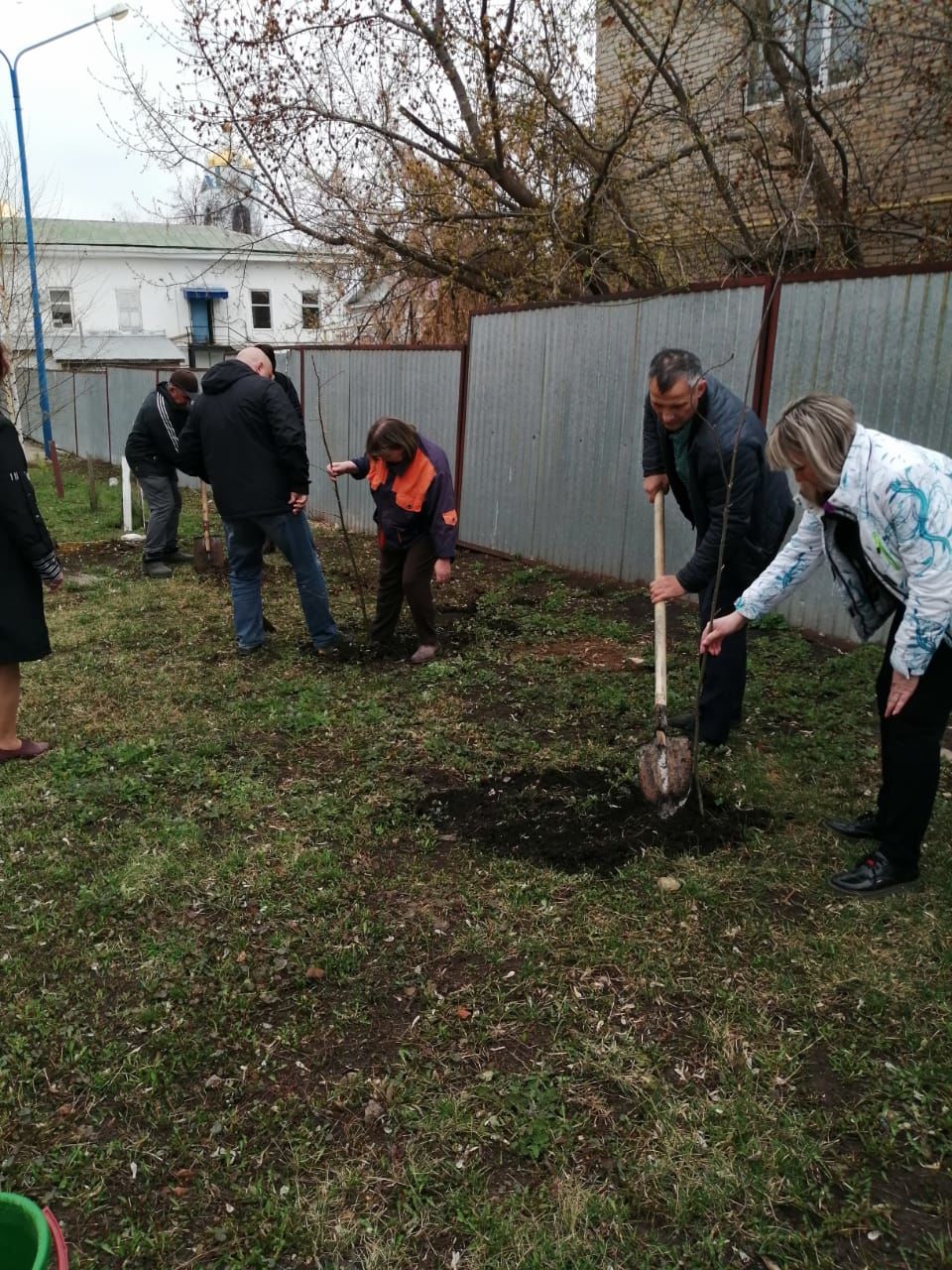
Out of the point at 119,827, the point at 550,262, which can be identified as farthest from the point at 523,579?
the point at 119,827

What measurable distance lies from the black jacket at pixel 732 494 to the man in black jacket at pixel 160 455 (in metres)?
5.58

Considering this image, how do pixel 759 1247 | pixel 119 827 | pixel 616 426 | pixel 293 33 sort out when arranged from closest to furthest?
pixel 759 1247 < pixel 119 827 < pixel 616 426 < pixel 293 33

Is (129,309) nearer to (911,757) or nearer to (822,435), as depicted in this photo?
(822,435)

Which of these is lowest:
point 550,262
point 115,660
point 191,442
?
point 115,660

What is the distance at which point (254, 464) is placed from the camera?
561 centimetres

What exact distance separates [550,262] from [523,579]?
4080 millimetres

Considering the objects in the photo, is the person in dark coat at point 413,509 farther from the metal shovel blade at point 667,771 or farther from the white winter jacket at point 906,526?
the white winter jacket at point 906,526

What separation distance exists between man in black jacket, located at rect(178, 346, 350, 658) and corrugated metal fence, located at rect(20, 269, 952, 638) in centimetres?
61

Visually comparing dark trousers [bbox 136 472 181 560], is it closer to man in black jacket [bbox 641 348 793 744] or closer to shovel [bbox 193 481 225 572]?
shovel [bbox 193 481 225 572]

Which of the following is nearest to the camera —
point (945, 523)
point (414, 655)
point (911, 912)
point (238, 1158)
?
point (238, 1158)

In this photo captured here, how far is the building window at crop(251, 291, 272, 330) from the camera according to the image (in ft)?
116

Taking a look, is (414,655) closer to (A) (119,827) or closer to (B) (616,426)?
(A) (119,827)

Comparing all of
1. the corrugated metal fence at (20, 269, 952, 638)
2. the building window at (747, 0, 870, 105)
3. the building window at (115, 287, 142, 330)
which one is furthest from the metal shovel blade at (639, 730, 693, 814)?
the building window at (115, 287, 142, 330)

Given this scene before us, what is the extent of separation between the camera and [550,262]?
1002 cm
